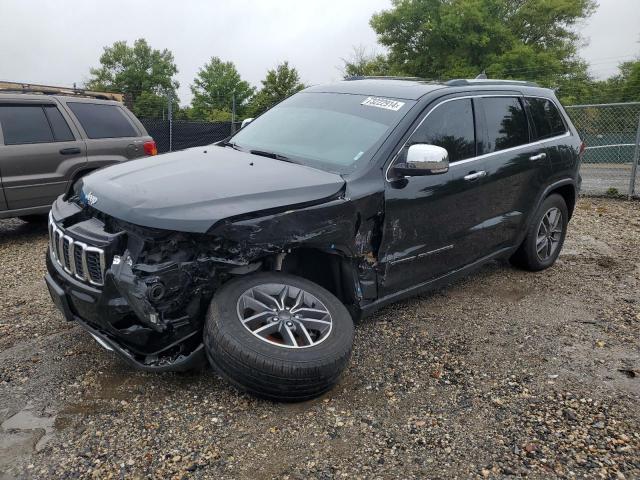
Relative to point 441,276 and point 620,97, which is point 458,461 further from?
point 620,97

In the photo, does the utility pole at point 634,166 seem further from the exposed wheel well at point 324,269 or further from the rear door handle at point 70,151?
the rear door handle at point 70,151

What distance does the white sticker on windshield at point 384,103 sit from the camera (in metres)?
3.73

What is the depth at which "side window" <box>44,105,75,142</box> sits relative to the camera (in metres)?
6.59

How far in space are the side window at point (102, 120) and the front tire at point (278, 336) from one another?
501 centimetres

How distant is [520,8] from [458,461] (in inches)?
1887

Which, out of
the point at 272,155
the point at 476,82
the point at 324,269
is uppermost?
the point at 476,82

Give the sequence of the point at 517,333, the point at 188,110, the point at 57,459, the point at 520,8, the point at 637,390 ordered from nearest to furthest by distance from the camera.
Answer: the point at 57,459 < the point at 637,390 < the point at 517,333 < the point at 520,8 < the point at 188,110

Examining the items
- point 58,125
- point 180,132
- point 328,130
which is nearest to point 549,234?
point 328,130

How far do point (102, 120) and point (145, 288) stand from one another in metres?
5.28

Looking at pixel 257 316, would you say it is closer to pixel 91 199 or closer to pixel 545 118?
pixel 91 199

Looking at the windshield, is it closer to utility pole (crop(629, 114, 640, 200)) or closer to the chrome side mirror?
the chrome side mirror

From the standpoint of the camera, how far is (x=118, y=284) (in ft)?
8.79

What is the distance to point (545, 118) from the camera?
16.1 ft

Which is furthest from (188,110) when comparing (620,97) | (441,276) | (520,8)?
(441,276)
